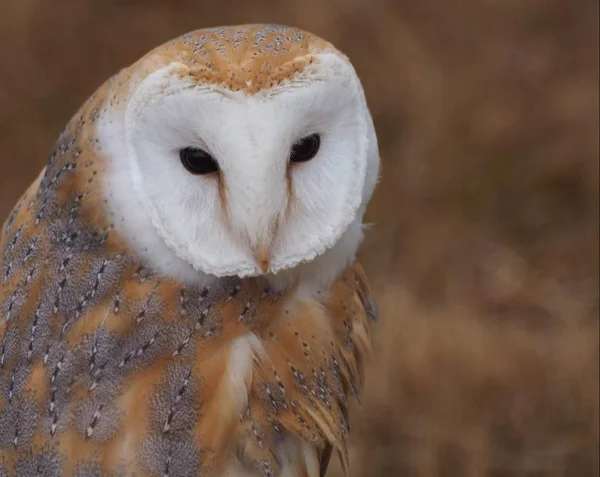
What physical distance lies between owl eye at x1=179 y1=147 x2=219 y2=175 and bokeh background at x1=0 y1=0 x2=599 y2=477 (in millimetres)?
1642

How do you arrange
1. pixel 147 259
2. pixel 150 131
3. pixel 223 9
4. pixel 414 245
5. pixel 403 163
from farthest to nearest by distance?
pixel 223 9, pixel 403 163, pixel 414 245, pixel 147 259, pixel 150 131

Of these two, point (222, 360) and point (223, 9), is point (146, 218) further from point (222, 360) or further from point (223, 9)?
point (223, 9)

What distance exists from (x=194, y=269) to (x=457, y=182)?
252cm

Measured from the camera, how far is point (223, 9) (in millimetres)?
3977

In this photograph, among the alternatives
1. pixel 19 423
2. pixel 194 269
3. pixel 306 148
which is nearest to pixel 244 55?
pixel 306 148

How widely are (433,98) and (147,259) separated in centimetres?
272

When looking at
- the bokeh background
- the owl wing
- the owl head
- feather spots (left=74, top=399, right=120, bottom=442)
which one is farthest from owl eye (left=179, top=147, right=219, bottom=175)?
the bokeh background

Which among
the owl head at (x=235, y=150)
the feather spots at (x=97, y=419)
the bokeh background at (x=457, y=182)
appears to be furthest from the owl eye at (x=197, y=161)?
the bokeh background at (x=457, y=182)

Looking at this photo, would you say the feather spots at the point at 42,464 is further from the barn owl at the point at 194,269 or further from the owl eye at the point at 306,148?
the owl eye at the point at 306,148

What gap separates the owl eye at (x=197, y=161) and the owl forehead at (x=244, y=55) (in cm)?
7

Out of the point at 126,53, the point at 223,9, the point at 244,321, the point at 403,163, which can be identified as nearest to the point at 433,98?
the point at 403,163

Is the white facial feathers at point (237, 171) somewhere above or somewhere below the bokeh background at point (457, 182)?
above

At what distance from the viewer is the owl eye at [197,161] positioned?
3.34 feet

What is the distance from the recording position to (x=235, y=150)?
38.5 inches
